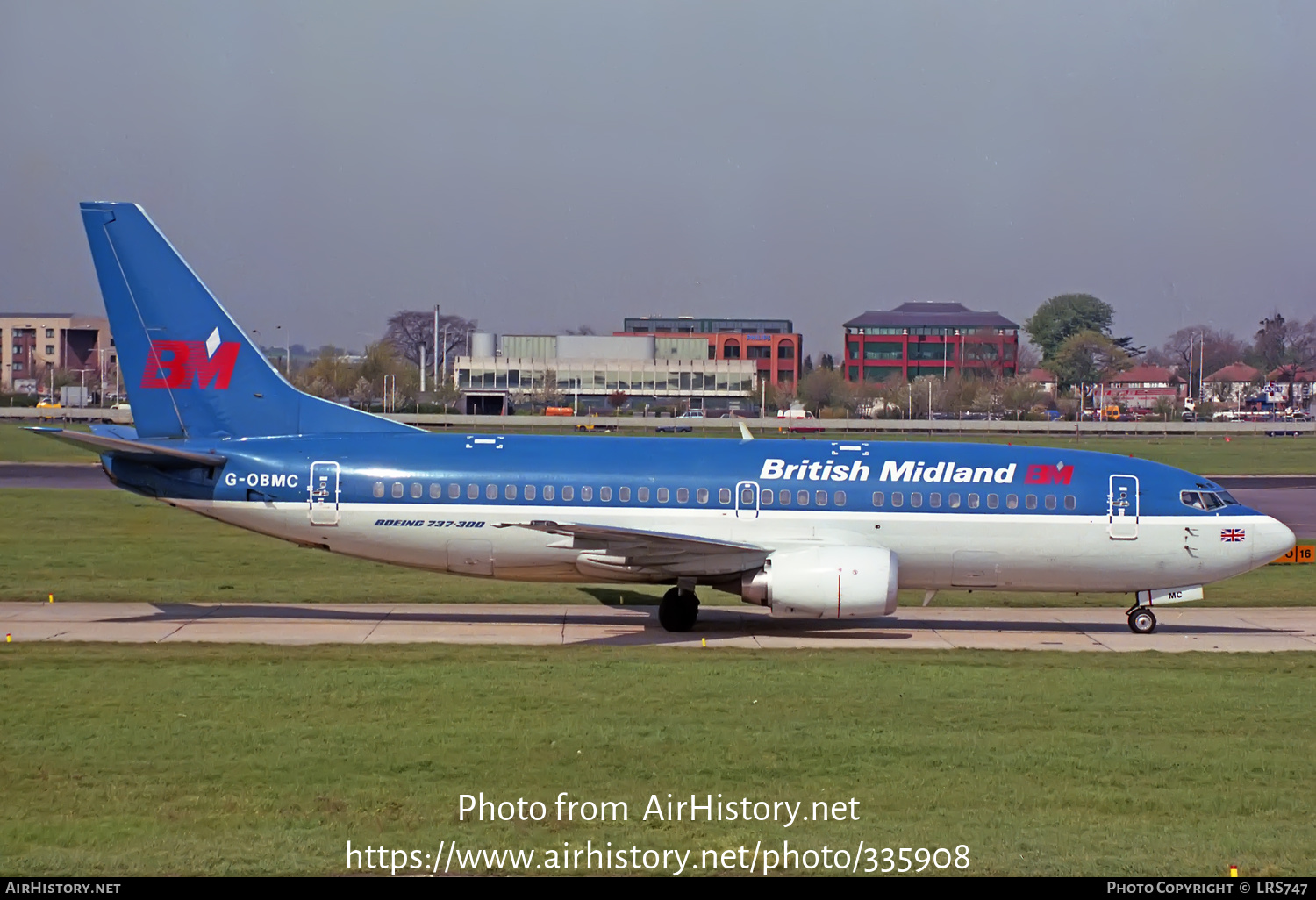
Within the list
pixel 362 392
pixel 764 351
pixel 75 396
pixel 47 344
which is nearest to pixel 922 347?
pixel 764 351

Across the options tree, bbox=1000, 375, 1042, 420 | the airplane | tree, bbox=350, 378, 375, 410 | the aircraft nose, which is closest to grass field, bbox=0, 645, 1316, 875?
the airplane

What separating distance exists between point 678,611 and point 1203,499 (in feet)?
34.1

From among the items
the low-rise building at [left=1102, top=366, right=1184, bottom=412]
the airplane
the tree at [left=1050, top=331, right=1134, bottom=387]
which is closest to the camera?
the airplane

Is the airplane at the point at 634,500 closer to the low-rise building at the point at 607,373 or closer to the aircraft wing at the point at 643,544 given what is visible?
the aircraft wing at the point at 643,544

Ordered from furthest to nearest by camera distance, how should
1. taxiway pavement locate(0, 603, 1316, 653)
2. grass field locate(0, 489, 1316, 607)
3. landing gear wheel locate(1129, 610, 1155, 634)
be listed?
grass field locate(0, 489, 1316, 607)
landing gear wheel locate(1129, 610, 1155, 634)
taxiway pavement locate(0, 603, 1316, 653)

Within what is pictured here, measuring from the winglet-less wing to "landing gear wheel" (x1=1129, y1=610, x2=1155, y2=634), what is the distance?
17.8m

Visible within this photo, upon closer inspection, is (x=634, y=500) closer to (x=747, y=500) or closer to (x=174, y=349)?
(x=747, y=500)

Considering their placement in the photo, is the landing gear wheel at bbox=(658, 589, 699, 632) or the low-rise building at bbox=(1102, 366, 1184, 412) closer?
the landing gear wheel at bbox=(658, 589, 699, 632)

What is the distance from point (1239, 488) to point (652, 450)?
40696mm

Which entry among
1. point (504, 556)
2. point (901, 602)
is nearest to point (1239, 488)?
point (901, 602)

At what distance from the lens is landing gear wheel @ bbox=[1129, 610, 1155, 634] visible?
25609mm

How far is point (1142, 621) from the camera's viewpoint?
84.2 ft

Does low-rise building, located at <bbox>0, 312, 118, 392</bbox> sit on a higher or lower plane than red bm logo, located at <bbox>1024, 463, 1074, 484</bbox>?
higher

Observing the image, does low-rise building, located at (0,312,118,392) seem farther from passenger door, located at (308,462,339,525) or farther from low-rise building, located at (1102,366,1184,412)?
passenger door, located at (308,462,339,525)
